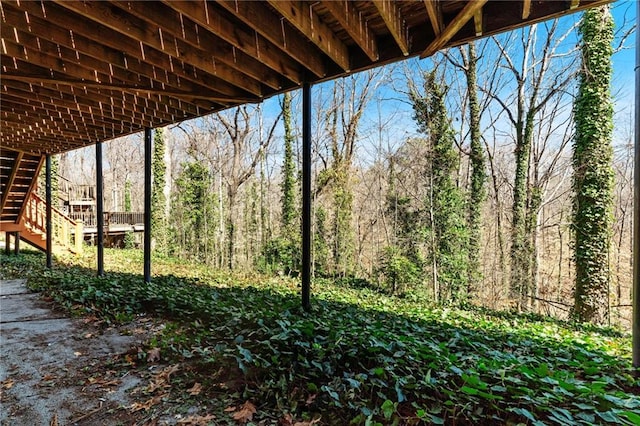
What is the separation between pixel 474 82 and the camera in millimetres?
8898

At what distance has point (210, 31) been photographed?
7.56 ft

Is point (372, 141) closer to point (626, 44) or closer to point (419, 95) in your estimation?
point (419, 95)

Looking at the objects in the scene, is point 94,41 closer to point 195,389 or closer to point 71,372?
point 71,372

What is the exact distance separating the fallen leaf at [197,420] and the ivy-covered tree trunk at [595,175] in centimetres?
740

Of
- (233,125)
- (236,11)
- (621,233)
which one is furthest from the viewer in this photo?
(233,125)

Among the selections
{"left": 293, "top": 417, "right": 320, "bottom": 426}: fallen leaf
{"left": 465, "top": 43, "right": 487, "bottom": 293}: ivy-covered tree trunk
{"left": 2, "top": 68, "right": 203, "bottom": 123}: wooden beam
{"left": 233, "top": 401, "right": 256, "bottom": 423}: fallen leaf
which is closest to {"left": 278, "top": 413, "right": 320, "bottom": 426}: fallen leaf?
{"left": 293, "top": 417, "right": 320, "bottom": 426}: fallen leaf

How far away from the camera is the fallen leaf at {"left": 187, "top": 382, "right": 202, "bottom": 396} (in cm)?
208

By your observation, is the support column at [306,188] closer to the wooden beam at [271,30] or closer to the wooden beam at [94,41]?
the wooden beam at [271,30]

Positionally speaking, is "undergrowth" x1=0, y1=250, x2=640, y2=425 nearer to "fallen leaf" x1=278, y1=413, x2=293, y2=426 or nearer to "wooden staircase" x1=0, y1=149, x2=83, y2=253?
"fallen leaf" x1=278, y1=413, x2=293, y2=426

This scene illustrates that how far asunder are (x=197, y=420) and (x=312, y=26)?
9.18 ft

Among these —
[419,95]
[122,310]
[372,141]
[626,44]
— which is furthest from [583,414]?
[372,141]

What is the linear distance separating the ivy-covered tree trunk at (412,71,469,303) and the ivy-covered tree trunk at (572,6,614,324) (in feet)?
7.97

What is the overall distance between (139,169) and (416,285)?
66.5ft

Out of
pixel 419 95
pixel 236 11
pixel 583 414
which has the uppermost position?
pixel 419 95
